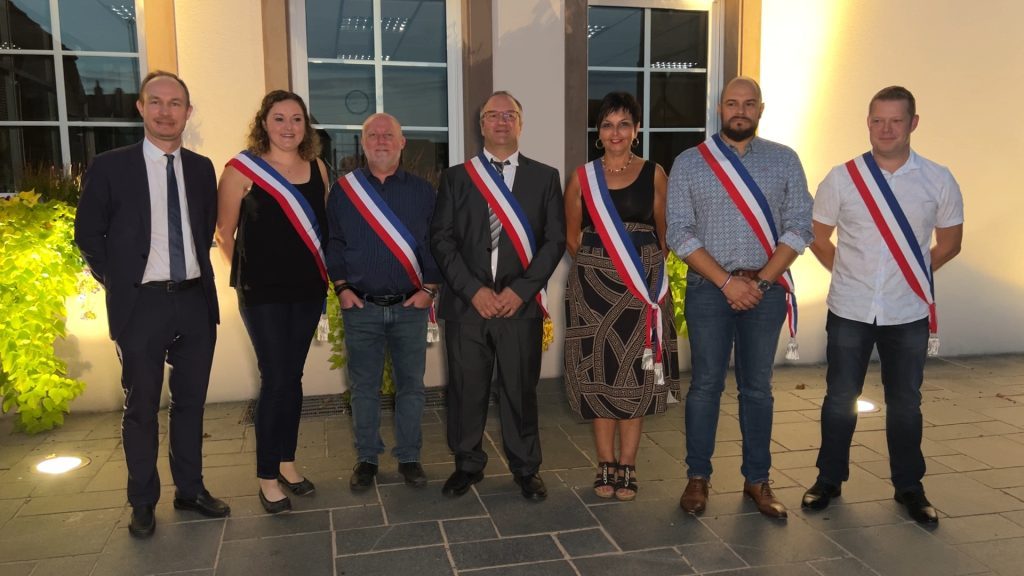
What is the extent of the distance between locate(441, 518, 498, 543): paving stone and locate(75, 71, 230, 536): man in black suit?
2.93 ft

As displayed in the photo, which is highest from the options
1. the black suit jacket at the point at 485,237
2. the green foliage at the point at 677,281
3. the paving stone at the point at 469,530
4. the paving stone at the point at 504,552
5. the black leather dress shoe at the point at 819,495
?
the black suit jacket at the point at 485,237

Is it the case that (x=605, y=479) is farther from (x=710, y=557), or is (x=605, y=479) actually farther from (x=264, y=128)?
(x=264, y=128)

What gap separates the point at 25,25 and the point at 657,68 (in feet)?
12.6

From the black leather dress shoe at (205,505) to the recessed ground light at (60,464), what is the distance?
843mm

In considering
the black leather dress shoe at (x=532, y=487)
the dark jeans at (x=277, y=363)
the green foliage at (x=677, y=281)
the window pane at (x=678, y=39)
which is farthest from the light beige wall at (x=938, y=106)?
the dark jeans at (x=277, y=363)

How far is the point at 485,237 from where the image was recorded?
10.9ft

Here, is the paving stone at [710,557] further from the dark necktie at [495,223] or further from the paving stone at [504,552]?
the dark necktie at [495,223]

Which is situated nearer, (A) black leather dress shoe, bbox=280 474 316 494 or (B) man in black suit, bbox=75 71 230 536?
(B) man in black suit, bbox=75 71 230 536

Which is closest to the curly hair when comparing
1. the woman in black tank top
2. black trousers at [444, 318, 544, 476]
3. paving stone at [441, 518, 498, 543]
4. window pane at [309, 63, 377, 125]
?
the woman in black tank top

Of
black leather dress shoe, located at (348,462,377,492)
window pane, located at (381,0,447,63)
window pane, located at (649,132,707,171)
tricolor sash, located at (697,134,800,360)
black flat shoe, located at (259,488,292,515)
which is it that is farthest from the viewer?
window pane, located at (649,132,707,171)

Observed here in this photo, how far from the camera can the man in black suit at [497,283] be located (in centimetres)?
328

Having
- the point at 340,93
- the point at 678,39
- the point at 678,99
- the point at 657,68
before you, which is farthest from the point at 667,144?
the point at 340,93

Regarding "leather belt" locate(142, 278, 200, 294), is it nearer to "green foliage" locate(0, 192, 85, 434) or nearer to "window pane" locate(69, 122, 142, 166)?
"green foliage" locate(0, 192, 85, 434)

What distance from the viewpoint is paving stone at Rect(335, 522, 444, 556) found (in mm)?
2928
